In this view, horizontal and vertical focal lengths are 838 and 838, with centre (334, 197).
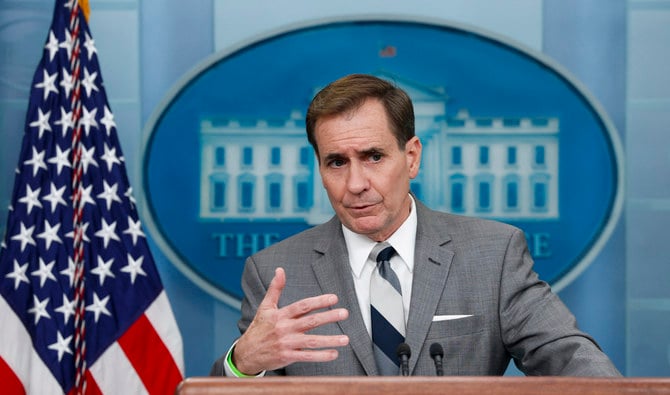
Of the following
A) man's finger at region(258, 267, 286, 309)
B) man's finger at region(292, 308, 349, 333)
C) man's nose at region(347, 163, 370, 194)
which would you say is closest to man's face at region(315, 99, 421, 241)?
man's nose at region(347, 163, 370, 194)

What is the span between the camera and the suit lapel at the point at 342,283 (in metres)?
1.98

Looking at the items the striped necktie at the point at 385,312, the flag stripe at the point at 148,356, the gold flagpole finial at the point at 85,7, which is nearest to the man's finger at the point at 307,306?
the striped necktie at the point at 385,312

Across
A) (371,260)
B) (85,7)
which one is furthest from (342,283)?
(85,7)

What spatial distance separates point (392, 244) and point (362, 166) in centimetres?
24

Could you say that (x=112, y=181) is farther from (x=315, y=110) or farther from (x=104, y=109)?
(x=315, y=110)

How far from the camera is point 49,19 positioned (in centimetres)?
332

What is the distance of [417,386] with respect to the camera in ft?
3.73

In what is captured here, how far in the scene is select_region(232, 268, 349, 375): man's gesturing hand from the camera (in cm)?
152

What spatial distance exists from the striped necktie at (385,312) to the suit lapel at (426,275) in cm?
4

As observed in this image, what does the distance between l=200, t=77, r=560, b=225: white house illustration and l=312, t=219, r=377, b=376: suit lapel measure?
1032 mm

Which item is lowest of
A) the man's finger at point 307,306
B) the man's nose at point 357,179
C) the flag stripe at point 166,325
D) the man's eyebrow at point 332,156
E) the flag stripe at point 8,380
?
the flag stripe at point 8,380

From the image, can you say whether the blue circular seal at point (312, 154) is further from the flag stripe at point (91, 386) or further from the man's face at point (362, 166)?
the man's face at point (362, 166)

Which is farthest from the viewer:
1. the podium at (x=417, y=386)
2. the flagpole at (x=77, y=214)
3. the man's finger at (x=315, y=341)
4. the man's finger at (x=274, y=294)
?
the flagpole at (x=77, y=214)

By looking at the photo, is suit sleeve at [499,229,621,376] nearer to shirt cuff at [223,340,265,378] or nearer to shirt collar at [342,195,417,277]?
shirt collar at [342,195,417,277]
